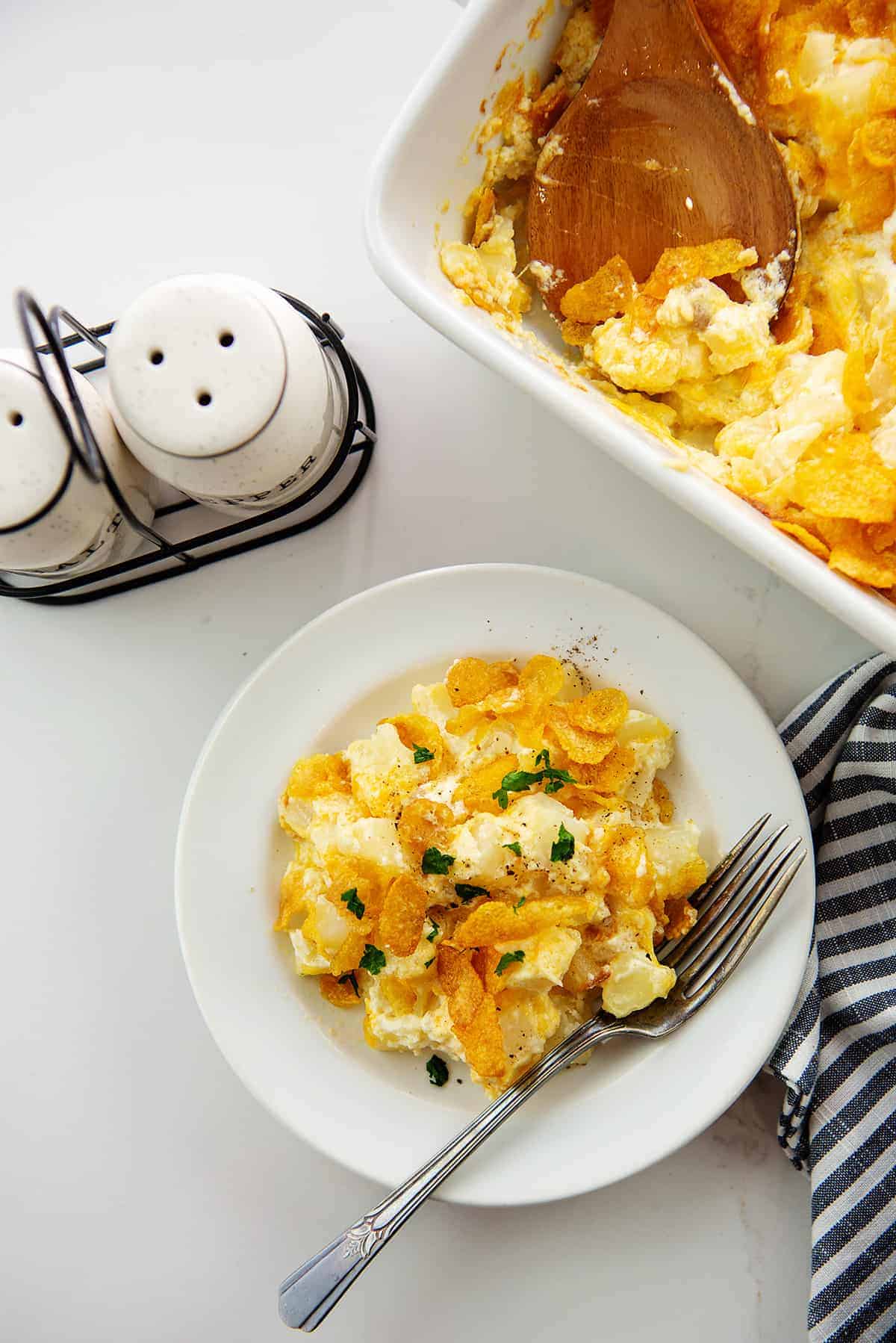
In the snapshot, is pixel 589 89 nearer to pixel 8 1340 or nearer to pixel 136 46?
pixel 136 46

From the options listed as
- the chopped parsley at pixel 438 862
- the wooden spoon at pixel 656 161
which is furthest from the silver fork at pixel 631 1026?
the wooden spoon at pixel 656 161

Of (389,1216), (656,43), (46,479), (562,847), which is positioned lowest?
(389,1216)

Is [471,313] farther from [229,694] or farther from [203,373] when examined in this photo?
[229,694]

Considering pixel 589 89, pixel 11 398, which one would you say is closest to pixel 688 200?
pixel 589 89

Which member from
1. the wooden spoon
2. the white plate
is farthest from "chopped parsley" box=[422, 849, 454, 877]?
the wooden spoon

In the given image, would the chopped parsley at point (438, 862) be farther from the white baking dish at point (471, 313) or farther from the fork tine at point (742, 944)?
the white baking dish at point (471, 313)

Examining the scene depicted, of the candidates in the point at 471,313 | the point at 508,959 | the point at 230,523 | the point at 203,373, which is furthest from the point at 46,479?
the point at 508,959
